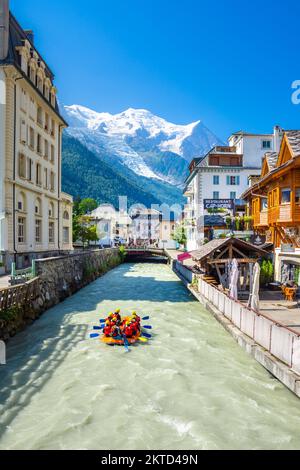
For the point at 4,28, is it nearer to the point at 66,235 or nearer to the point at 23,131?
the point at 23,131

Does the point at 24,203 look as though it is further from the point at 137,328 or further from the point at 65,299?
the point at 137,328

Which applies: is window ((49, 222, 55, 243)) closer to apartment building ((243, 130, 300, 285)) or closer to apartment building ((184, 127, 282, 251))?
apartment building ((243, 130, 300, 285))

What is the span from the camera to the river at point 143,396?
25.4 feet

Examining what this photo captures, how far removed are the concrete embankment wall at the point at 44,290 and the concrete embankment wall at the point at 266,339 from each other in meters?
9.27

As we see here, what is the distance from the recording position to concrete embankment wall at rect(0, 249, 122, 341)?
1475 centimetres

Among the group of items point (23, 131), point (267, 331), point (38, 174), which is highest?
point (23, 131)

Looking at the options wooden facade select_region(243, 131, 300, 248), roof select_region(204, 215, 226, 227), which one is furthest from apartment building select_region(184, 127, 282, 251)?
wooden facade select_region(243, 131, 300, 248)

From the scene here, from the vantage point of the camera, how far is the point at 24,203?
29938 mm

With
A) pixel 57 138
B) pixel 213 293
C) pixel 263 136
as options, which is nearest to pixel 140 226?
pixel 263 136

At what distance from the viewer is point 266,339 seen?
10.9 metres

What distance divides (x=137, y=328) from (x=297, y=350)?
294 inches

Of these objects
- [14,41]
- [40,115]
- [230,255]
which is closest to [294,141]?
[230,255]

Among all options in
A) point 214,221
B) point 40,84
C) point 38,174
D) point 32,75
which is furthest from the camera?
point 214,221

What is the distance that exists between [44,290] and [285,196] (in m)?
17.1
